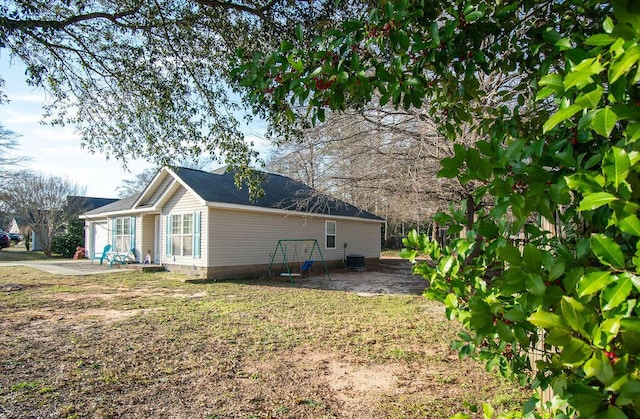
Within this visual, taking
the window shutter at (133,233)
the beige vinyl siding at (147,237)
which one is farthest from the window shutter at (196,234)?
the window shutter at (133,233)

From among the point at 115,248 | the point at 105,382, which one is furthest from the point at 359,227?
the point at 105,382

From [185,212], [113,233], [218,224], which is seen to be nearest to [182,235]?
[185,212]

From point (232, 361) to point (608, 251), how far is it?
4551mm

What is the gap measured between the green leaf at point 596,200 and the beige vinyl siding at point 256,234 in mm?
12398

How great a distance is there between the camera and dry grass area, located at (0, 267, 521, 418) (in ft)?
11.5

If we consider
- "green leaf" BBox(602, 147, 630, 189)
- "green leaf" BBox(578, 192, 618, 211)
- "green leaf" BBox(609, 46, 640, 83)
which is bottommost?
"green leaf" BBox(578, 192, 618, 211)

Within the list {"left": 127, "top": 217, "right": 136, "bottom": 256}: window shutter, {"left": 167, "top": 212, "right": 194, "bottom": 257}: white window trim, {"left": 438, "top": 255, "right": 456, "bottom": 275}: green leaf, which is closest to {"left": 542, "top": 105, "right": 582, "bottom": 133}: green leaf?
{"left": 438, "top": 255, "right": 456, "bottom": 275}: green leaf

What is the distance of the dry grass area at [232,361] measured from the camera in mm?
3506

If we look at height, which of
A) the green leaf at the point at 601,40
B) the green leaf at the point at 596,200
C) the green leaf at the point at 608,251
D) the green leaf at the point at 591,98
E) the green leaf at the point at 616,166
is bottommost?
the green leaf at the point at 608,251

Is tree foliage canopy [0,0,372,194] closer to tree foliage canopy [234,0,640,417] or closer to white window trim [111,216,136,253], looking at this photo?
tree foliage canopy [234,0,640,417]

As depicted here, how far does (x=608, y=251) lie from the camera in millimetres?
870

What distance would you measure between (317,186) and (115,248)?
12.4 m

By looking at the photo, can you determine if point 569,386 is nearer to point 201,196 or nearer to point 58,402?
point 58,402

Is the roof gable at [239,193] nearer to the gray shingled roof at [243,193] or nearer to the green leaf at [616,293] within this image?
the gray shingled roof at [243,193]
